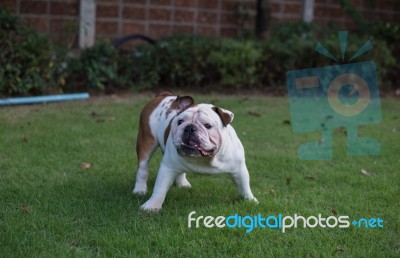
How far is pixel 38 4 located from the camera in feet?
31.5

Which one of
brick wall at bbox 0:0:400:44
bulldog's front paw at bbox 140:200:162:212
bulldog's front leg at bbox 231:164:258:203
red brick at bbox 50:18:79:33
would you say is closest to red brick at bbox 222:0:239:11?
brick wall at bbox 0:0:400:44

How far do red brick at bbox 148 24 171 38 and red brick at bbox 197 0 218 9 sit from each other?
0.81 m

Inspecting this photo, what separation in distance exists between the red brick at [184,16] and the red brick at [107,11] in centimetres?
121

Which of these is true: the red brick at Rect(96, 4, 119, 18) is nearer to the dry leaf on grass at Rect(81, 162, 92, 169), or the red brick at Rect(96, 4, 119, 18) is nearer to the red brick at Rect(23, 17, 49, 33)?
the red brick at Rect(23, 17, 49, 33)

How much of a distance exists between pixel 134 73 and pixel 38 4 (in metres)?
1.95

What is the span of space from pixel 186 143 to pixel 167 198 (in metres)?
0.85

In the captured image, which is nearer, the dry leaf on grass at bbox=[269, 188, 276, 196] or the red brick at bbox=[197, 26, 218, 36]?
the dry leaf on grass at bbox=[269, 188, 276, 196]

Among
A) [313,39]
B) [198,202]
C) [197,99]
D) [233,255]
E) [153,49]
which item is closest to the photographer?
[233,255]

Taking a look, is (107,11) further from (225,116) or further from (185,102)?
(225,116)

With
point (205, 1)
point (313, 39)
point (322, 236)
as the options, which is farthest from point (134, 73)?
point (322, 236)

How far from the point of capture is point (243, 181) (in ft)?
14.1

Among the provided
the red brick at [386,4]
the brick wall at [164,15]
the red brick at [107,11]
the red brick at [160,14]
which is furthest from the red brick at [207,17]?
the red brick at [386,4]

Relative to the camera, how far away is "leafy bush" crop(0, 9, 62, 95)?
840cm

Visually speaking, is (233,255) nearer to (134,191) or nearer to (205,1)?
(134,191)
